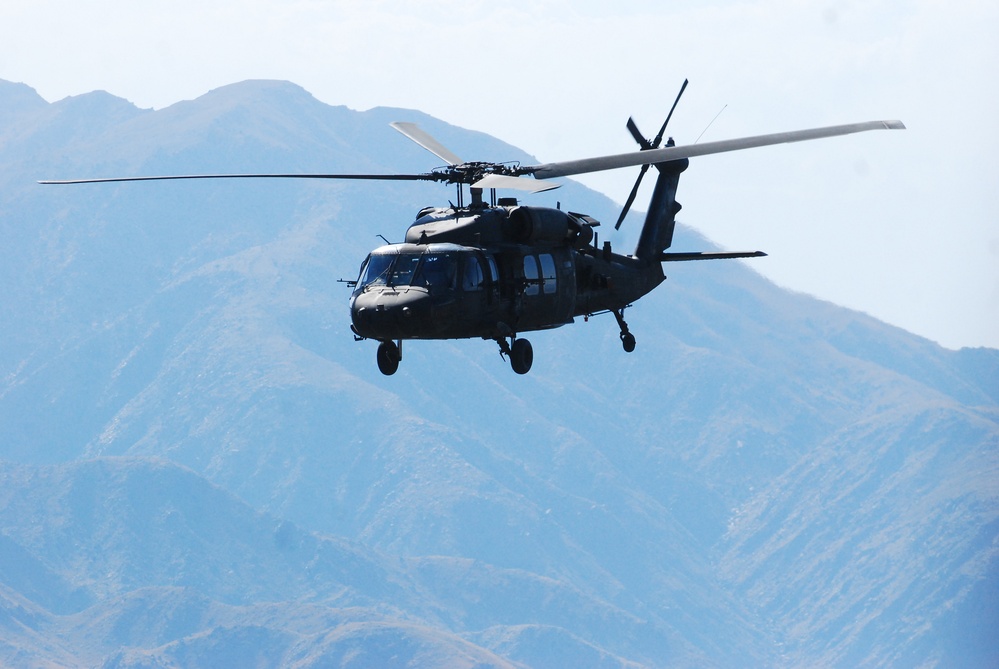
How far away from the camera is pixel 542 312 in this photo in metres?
51.2

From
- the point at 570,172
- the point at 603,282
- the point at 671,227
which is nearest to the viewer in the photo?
the point at 570,172

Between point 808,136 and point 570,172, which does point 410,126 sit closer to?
point 570,172

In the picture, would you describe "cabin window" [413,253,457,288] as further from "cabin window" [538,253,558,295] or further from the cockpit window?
"cabin window" [538,253,558,295]

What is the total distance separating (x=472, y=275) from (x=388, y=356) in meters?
3.19

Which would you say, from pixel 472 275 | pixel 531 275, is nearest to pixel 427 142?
pixel 531 275

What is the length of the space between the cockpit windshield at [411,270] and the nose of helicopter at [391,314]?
670 millimetres

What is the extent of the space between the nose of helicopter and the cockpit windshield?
0.67m

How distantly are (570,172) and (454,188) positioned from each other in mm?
4181

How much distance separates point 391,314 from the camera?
47.2 m

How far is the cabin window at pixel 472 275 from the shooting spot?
48.6 m

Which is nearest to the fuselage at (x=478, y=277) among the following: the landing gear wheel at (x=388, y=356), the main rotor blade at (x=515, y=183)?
the landing gear wheel at (x=388, y=356)

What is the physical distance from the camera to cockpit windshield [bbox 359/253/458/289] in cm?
4822

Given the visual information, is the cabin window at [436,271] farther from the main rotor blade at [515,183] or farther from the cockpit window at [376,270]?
the main rotor blade at [515,183]

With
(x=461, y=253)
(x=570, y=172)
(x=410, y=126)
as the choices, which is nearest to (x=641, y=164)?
(x=570, y=172)
